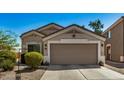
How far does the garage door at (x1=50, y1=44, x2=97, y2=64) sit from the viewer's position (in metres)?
21.2

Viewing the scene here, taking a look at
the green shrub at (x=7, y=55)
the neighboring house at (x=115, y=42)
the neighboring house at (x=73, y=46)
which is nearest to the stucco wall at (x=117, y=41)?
the neighboring house at (x=115, y=42)

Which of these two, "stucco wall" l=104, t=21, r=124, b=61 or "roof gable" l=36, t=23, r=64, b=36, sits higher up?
"roof gable" l=36, t=23, r=64, b=36

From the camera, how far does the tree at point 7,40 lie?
48.9 ft

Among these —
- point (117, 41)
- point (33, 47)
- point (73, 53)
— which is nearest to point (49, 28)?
point (33, 47)

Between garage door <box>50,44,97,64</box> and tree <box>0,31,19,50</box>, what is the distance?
5823mm

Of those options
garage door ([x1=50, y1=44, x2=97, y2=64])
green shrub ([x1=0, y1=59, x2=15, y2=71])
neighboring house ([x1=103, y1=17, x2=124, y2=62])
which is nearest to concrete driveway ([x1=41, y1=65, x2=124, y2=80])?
green shrub ([x1=0, y1=59, x2=15, y2=71])

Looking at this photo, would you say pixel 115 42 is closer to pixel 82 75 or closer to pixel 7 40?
pixel 82 75

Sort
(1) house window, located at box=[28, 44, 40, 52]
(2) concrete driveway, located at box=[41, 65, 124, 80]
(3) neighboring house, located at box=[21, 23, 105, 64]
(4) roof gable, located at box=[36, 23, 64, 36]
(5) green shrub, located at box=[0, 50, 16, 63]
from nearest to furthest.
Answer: (2) concrete driveway, located at box=[41, 65, 124, 80] < (5) green shrub, located at box=[0, 50, 16, 63] < (3) neighboring house, located at box=[21, 23, 105, 64] < (1) house window, located at box=[28, 44, 40, 52] < (4) roof gable, located at box=[36, 23, 64, 36]

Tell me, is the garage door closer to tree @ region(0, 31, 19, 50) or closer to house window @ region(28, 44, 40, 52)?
house window @ region(28, 44, 40, 52)

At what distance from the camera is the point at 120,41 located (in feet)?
79.8
